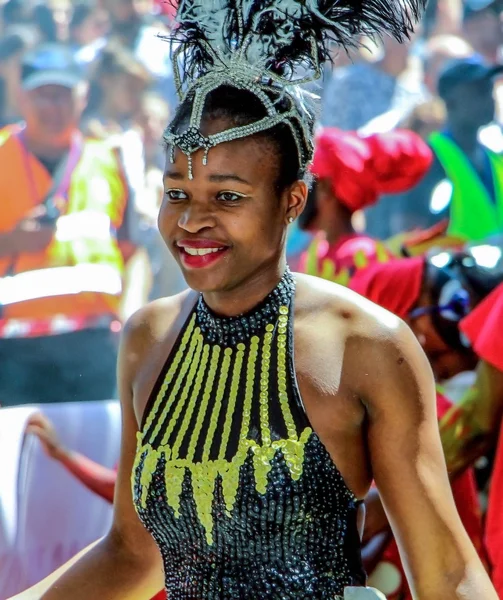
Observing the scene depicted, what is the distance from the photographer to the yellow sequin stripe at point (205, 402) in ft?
7.11

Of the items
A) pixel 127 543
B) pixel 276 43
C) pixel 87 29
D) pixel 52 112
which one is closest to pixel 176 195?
pixel 276 43

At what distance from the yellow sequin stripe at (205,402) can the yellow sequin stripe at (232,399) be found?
0.16ft

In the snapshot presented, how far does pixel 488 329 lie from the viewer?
10.4 ft

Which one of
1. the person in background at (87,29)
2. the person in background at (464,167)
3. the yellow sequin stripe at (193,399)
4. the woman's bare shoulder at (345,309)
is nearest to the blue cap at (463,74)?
the person in background at (464,167)

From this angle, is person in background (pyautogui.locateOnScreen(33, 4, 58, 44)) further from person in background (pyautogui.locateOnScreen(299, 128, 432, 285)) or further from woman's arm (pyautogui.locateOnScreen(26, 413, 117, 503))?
woman's arm (pyautogui.locateOnScreen(26, 413, 117, 503))

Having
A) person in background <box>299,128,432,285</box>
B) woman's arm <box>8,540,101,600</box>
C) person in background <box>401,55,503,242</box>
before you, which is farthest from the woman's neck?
person in background <box>401,55,503,242</box>

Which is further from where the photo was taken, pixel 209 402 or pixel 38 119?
pixel 38 119

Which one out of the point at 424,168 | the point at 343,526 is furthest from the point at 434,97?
the point at 343,526

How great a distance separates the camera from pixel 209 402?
222 cm

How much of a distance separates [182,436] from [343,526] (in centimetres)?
35

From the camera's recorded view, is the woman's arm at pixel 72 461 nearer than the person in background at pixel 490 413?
No

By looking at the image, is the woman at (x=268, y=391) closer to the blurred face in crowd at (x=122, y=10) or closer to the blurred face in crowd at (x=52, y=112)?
the blurred face in crowd at (x=52, y=112)

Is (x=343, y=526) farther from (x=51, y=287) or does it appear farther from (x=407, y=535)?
(x=51, y=287)

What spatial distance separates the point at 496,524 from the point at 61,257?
116 inches
